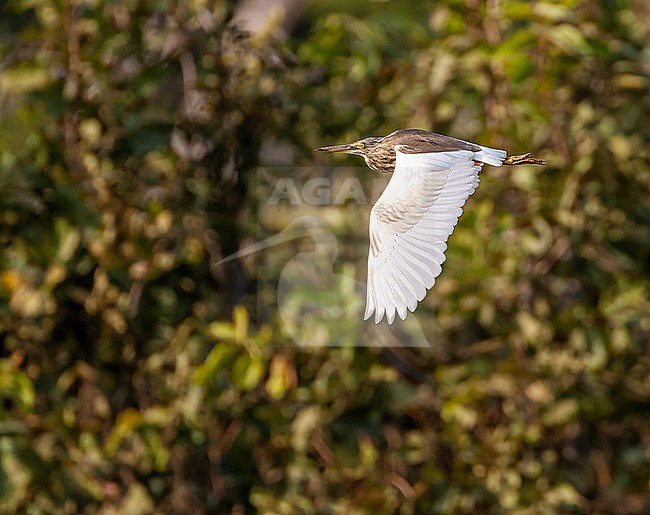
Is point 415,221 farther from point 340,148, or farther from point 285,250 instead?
point 285,250

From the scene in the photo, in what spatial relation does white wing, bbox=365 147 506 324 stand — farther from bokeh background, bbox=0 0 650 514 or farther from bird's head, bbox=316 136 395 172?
bokeh background, bbox=0 0 650 514

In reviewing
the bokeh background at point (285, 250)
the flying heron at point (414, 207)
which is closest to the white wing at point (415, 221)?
the flying heron at point (414, 207)

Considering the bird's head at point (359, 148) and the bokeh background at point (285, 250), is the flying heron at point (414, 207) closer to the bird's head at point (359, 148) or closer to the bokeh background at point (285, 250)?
the bird's head at point (359, 148)

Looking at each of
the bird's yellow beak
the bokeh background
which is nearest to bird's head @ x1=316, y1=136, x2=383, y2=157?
the bird's yellow beak

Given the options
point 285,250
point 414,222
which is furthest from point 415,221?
point 285,250

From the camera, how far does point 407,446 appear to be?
6.50ft

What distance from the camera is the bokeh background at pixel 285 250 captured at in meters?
1.80

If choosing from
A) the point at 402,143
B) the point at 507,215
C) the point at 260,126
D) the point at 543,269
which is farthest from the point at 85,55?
the point at 402,143

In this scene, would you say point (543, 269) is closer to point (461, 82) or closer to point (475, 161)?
point (461, 82)

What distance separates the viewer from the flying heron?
0.56m

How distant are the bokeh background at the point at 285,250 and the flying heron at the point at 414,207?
1108mm

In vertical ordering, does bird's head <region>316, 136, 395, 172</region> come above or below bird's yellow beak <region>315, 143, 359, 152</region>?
below

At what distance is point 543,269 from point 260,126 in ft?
1.91

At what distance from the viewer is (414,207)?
598 mm
